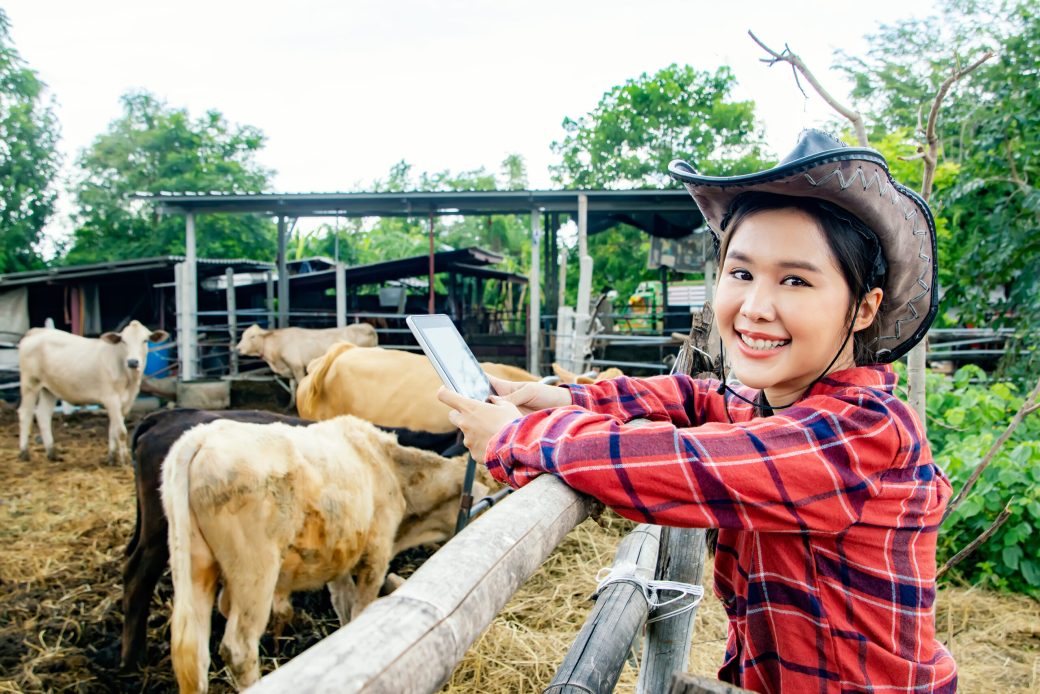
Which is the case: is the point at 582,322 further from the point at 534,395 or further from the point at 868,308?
the point at 868,308

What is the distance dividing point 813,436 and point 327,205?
463 inches

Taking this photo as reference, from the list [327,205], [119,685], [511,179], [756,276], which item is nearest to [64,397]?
[327,205]

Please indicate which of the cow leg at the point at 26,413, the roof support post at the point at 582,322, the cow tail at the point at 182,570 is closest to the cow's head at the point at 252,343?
the cow leg at the point at 26,413

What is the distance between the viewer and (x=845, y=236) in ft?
3.89

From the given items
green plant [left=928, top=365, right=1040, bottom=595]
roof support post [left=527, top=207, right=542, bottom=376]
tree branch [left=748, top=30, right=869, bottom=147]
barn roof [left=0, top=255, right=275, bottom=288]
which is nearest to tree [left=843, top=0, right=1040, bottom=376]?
green plant [left=928, top=365, right=1040, bottom=595]

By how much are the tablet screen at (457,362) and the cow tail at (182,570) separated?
199 centimetres

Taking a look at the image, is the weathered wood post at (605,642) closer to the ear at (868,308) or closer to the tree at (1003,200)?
the ear at (868,308)

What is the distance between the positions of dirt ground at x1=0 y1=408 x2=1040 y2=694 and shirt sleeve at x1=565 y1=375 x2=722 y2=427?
1691 millimetres

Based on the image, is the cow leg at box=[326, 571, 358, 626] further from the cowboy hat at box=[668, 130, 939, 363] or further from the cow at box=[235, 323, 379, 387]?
the cow at box=[235, 323, 379, 387]

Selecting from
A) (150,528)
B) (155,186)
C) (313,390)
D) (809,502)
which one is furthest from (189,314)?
(155,186)

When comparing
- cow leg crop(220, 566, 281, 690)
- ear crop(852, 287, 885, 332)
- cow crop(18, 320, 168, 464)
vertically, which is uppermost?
ear crop(852, 287, 885, 332)

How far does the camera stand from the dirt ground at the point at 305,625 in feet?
10.6

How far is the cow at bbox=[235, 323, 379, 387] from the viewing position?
472 inches

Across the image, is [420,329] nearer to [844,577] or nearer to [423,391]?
[844,577]
